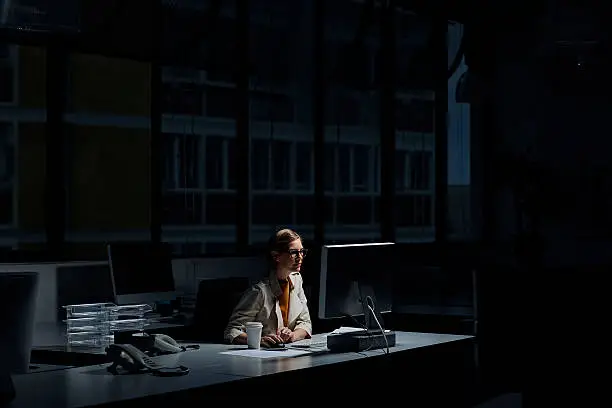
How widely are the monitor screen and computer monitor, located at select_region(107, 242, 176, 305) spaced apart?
5.08 feet

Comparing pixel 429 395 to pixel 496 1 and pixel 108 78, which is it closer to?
pixel 496 1

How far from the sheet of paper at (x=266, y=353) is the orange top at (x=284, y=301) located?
0.59 metres

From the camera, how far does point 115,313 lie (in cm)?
547

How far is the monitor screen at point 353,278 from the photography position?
183 inches

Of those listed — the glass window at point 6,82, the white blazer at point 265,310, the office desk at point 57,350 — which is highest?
the glass window at point 6,82

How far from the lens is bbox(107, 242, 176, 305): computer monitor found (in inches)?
224

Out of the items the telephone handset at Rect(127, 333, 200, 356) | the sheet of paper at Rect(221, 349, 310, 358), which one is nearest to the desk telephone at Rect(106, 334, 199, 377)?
the telephone handset at Rect(127, 333, 200, 356)

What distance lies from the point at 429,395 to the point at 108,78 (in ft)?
30.2

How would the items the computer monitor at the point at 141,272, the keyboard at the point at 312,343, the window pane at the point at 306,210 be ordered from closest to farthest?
1. the keyboard at the point at 312,343
2. the computer monitor at the point at 141,272
3. the window pane at the point at 306,210

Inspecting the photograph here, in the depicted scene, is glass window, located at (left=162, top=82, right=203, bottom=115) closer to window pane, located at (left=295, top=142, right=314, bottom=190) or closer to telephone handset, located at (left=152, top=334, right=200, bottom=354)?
window pane, located at (left=295, top=142, right=314, bottom=190)

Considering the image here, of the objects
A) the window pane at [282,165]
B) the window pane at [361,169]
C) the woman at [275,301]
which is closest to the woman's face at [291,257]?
the woman at [275,301]

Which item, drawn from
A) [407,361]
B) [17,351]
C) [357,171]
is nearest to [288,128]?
[357,171]

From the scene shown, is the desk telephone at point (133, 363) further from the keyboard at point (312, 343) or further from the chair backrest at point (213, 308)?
the chair backrest at point (213, 308)

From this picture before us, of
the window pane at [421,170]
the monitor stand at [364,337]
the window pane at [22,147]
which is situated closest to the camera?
the monitor stand at [364,337]
